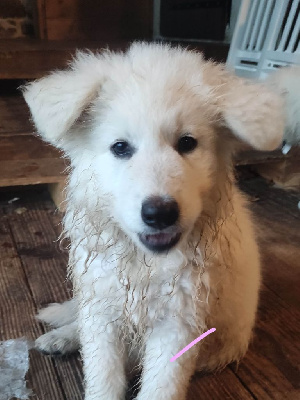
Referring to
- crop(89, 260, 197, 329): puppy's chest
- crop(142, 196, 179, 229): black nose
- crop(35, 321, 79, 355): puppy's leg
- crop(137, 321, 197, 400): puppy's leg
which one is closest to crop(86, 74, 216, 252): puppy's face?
crop(142, 196, 179, 229): black nose

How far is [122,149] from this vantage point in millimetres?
1003

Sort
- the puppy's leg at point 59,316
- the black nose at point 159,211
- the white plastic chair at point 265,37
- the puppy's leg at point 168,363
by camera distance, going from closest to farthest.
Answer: the black nose at point 159,211 < the puppy's leg at point 168,363 < the puppy's leg at point 59,316 < the white plastic chair at point 265,37

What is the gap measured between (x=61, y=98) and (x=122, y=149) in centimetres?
16

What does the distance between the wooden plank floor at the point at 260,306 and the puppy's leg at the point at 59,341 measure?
25mm

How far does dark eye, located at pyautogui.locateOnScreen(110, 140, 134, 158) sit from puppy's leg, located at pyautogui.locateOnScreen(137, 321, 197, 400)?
0.39 meters

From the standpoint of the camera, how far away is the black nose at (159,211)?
0.89 meters

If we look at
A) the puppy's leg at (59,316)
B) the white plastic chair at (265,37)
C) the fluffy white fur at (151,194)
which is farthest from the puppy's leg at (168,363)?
the white plastic chair at (265,37)

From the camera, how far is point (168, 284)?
109cm

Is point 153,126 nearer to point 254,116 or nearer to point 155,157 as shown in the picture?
point 155,157

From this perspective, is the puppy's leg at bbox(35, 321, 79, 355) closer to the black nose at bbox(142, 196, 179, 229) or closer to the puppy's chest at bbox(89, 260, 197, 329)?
the puppy's chest at bbox(89, 260, 197, 329)

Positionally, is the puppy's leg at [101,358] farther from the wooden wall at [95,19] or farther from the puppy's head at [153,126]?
the wooden wall at [95,19]

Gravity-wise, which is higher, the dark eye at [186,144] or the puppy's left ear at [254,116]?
the puppy's left ear at [254,116]

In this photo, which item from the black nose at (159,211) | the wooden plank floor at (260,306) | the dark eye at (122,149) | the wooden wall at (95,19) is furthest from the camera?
the wooden wall at (95,19)

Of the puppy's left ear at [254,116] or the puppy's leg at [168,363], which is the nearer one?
the puppy's left ear at [254,116]
